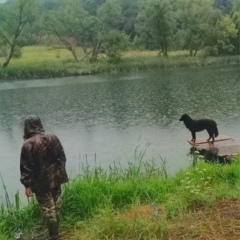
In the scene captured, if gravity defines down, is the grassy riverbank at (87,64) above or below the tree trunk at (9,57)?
below

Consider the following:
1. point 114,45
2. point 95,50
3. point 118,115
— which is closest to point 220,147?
point 118,115

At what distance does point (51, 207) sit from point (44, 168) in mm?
518

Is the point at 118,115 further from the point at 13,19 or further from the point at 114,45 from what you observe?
the point at 13,19

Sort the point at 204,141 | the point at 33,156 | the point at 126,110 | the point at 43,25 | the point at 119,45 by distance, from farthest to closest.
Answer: the point at 43,25 < the point at 119,45 < the point at 126,110 < the point at 204,141 < the point at 33,156

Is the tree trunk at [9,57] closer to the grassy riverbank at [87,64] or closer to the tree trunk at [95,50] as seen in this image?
the grassy riverbank at [87,64]

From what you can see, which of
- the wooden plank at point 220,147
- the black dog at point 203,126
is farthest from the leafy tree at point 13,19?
the wooden plank at point 220,147

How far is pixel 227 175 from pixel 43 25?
57.8 meters

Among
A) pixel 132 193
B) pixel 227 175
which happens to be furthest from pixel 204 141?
pixel 132 193

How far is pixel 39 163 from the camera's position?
5.42m

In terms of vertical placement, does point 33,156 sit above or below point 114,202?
above

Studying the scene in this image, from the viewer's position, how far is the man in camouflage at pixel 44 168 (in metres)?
5.39

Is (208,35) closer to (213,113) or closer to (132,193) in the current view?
(213,113)

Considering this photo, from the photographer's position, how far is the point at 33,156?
213 inches

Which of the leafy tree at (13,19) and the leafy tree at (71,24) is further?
the leafy tree at (71,24)
